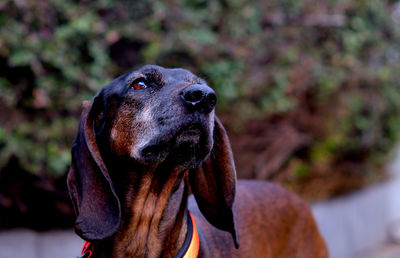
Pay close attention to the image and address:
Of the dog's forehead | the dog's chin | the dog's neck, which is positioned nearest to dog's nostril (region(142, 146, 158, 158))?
the dog's chin

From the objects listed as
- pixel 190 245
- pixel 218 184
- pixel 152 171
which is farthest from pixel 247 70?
pixel 190 245

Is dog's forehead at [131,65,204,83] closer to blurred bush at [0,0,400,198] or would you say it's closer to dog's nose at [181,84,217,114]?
dog's nose at [181,84,217,114]

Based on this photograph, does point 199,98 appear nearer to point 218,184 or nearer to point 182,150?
point 182,150

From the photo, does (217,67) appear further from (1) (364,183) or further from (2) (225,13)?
(1) (364,183)

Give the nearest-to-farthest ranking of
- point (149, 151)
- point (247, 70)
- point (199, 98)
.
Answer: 1. point (199, 98)
2. point (149, 151)
3. point (247, 70)

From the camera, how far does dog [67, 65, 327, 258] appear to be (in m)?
2.28

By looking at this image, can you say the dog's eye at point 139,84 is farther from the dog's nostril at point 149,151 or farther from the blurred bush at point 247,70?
the blurred bush at point 247,70

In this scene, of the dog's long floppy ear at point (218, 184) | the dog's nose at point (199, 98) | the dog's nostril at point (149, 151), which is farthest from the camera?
the dog's long floppy ear at point (218, 184)

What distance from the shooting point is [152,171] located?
2.47 meters

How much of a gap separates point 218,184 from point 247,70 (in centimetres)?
261

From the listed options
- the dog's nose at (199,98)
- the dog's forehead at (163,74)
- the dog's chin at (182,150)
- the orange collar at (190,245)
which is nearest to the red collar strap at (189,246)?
the orange collar at (190,245)

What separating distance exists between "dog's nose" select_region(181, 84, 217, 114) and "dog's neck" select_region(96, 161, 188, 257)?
37cm

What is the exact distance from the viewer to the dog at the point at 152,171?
7.49 ft

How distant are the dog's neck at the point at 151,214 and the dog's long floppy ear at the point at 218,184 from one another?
20 cm
